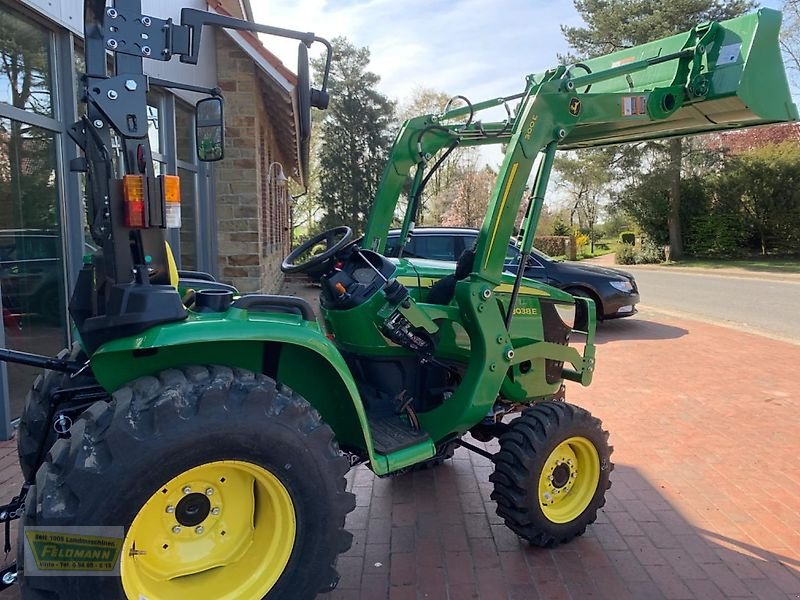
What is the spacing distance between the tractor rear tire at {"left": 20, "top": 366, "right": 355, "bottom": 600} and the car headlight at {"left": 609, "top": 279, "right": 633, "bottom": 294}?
8872mm

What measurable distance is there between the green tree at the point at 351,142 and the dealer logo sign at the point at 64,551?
35.2 m

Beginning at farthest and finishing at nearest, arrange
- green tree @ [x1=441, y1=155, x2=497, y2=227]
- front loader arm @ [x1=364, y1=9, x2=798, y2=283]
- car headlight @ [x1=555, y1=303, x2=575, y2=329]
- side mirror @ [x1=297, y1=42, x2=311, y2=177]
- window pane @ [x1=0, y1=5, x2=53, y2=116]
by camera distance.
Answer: green tree @ [x1=441, y1=155, x2=497, y2=227] → window pane @ [x1=0, y1=5, x2=53, y2=116] → car headlight @ [x1=555, y1=303, x2=575, y2=329] → front loader arm @ [x1=364, y1=9, x2=798, y2=283] → side mirror @ [x1=297, y1=42, x2=311, y2=177]

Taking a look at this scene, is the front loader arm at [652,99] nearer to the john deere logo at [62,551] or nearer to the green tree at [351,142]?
the john deere logo at [62,551]

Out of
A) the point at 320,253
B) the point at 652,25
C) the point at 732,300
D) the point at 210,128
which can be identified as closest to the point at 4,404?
the point at 320,253

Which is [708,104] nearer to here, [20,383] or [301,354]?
[301,354]

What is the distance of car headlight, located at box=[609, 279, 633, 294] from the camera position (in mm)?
10445

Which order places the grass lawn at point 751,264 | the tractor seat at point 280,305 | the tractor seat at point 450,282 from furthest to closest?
1. the grass lawn at point 751,264
2. the tractor seat at point 450,282
3. the tractor seat at point 280,305

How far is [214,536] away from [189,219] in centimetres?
673

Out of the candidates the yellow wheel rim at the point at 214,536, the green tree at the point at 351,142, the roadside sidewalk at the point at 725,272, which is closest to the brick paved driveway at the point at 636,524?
the yellow wheel rim at the point at 214,536

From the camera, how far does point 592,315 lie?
403cm

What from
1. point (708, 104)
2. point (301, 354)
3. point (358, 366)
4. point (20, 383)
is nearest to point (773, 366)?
point (708, 104)

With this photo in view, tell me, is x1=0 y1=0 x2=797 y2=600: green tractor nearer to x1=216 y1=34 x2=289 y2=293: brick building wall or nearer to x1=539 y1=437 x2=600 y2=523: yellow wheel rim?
x1=539 y1=437 x2=600 y2=523: yellow wheel rim

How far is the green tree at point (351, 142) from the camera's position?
122ft

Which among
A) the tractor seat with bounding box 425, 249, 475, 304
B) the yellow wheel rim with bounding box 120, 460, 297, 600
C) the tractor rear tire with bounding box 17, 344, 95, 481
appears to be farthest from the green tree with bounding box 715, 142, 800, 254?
the tractor rear tire with bounding box 17, 344, 95, 481
